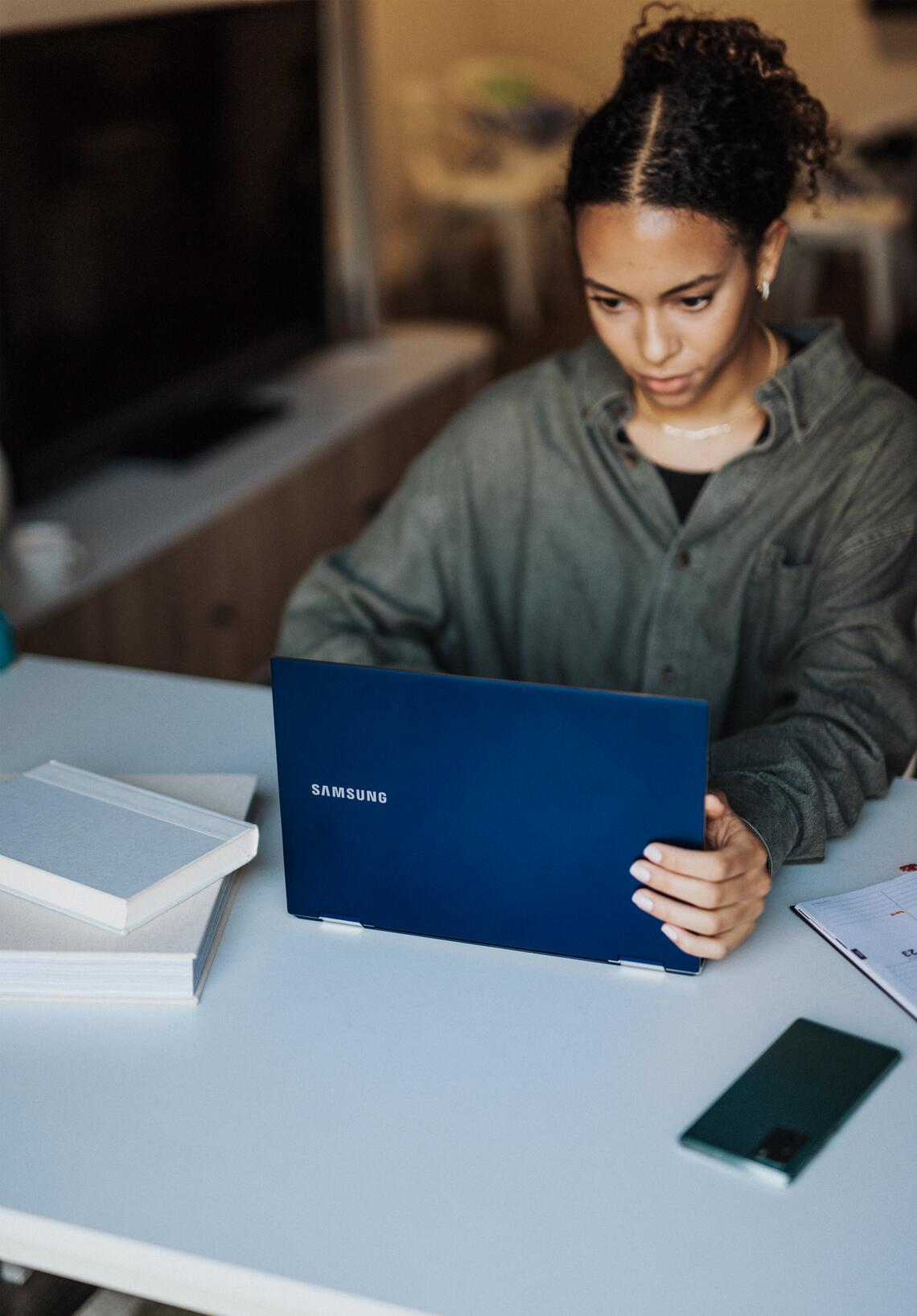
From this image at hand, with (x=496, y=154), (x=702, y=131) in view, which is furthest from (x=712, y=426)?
(x=496, y=154)

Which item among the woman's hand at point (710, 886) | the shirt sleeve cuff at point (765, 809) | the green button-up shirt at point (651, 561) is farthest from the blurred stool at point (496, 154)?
the woman's hand at point (710, 886)

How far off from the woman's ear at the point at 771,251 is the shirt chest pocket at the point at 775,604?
27 centimetres

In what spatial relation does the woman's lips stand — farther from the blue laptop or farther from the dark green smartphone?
the dark green smartphone

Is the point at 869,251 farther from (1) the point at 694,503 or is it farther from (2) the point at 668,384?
(2) the point at 668,384

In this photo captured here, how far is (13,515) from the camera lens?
2611mm

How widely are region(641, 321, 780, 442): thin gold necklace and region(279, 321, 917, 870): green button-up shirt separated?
0.04 metres

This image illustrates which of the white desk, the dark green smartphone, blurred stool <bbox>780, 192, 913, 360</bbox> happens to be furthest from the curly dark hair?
→ blurred stool <bbox>780, 192, 913, 360</bbox>

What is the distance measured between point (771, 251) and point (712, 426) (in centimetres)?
21

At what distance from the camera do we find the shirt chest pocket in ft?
5.03

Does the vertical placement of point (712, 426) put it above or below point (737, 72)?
below

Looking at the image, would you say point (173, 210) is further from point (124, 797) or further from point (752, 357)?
point (124, 797)

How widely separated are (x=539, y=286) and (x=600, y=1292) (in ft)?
19.4

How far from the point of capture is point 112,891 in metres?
1.04

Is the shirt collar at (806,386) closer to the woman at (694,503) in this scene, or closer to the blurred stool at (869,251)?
the woman at (694,503)
